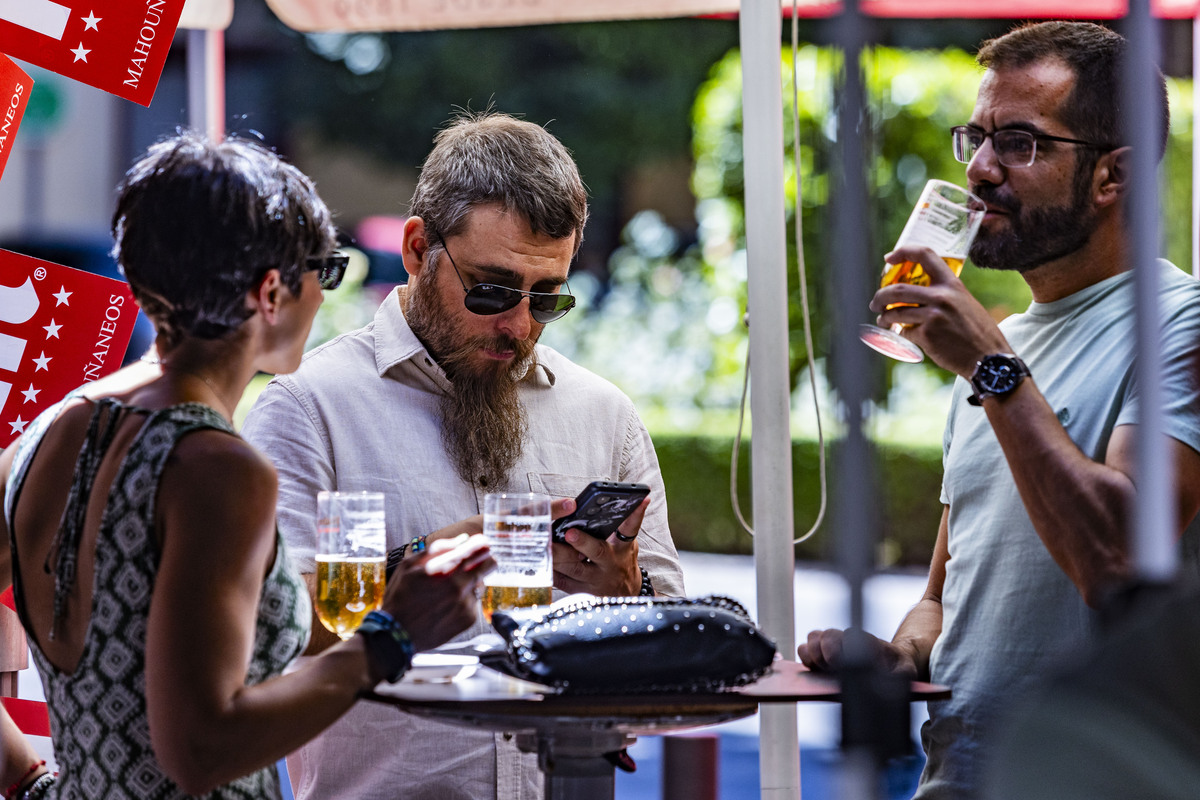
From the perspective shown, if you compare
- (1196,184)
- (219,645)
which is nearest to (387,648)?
(219,645)

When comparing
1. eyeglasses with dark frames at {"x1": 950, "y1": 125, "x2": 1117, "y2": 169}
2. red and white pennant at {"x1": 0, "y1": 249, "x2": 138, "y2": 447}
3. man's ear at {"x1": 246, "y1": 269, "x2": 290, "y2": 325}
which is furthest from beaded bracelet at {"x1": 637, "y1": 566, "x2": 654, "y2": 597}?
red and white pennant at {"x1": 0, "y1": 249, "x2": 138, "y2": 447}

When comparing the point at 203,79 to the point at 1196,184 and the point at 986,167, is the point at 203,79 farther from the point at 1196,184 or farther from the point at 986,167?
the point at 1196,184

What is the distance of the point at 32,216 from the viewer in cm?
1267

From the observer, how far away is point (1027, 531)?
2277 mm

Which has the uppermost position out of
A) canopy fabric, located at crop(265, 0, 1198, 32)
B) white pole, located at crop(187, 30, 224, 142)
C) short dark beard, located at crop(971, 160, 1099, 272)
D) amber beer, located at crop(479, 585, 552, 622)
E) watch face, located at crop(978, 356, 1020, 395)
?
Answer: canopy fabric, located at crop(265, 0, 1198, 32)

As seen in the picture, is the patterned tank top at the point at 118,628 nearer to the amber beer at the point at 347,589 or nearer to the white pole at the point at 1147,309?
the amber beer at the point at 347,589

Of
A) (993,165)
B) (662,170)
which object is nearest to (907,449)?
(662,170)

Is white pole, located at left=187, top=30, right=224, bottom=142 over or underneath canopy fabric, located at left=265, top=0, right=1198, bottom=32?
underneath

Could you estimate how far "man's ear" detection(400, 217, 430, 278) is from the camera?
294 centimetres

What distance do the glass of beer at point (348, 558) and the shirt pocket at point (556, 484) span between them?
0.78m

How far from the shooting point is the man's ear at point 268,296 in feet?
6.08

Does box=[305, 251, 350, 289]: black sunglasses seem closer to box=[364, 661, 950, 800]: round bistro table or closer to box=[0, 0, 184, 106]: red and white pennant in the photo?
box=[364, 661, 950, 800]: round bistro table

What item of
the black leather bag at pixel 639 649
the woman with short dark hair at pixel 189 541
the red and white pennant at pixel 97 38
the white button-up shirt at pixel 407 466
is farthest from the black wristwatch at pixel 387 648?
the red and white pennant at pixel 97 38

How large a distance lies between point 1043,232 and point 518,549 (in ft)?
3.90
